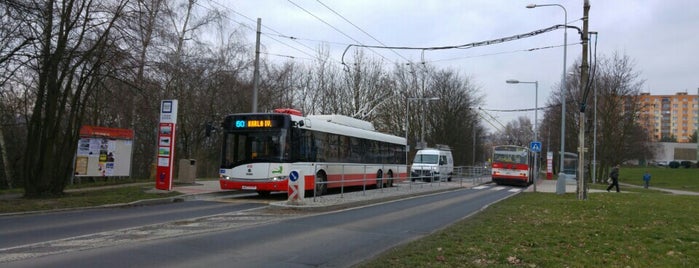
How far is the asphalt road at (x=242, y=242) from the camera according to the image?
7.39 metres

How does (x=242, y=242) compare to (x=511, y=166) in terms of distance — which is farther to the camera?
(x=511, y=166)

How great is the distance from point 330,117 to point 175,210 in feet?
28.4

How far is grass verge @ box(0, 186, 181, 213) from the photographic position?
522 inches

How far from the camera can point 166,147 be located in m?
18.4

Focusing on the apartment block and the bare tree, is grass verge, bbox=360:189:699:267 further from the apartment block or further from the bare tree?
the apartment block

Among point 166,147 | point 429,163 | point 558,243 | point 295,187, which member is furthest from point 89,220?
point 429,163

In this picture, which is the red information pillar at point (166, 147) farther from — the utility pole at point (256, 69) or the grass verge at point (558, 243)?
the grass verge at point (558, 243)

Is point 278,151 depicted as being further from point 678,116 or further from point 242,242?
point 678,116

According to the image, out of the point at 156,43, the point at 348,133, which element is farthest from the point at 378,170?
the point at 156,43

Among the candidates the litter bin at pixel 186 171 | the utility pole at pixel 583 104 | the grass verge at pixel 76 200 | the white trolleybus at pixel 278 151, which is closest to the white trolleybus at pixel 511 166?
the utility pole at pixel 583 104

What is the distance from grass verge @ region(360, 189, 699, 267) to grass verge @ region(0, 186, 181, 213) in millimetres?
9694

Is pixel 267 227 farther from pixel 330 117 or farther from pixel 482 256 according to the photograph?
pixel 330 117

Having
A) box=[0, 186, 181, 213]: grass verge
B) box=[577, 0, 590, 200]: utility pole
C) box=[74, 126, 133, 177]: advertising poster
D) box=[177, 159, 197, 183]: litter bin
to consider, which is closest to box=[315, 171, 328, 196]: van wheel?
box=[0, 186, 181, 213]: grass verge

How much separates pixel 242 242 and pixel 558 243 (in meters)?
5.18
